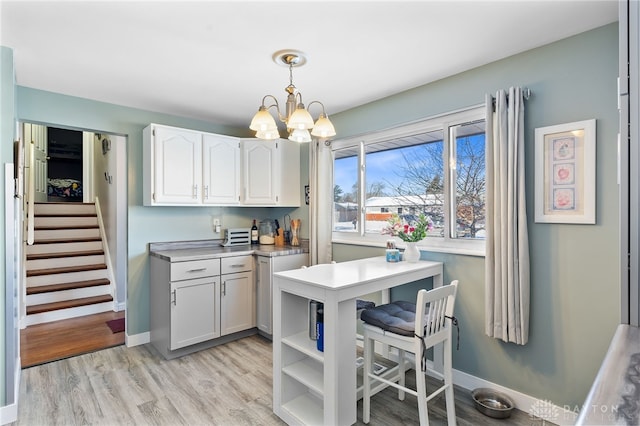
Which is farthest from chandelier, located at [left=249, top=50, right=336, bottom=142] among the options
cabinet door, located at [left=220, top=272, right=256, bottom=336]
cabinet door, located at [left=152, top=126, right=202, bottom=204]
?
cabinet door, located at [left=220, top=272, right=256, bottom=336]

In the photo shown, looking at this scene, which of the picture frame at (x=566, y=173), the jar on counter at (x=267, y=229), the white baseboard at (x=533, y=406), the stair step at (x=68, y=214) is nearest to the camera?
the picture frame at (x=566, y=173)

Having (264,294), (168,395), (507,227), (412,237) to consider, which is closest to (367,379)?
(412,237)

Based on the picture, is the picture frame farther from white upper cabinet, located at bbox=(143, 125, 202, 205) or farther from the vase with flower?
white upper cabinet, located at bbox=(143, 125, 202, 205)

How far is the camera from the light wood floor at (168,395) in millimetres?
2131

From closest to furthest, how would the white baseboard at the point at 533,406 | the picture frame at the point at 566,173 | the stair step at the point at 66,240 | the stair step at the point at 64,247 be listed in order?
the picture frame at the point at 566,173 < the white baseboard at the point at 533,406 < the stair step at the point at 64,247 < the stair step at the point at 66,240

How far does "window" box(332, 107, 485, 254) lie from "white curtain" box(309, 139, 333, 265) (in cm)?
11

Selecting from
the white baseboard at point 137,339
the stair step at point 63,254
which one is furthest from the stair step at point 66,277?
the white baseboard at point 137,339

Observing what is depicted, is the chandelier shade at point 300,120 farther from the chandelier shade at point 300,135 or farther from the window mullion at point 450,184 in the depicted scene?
the window mullion at point 450,184

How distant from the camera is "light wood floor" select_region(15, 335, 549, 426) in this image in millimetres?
2131

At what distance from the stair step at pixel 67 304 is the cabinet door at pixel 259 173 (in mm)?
2395

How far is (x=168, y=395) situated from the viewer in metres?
2.41

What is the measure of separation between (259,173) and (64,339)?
8.56 ft

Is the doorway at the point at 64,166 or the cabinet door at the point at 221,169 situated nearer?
the cabinet door at the point at 221,169

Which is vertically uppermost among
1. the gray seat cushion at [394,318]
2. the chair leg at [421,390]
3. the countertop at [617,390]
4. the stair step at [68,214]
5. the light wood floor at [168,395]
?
the stair step at [68,214]
